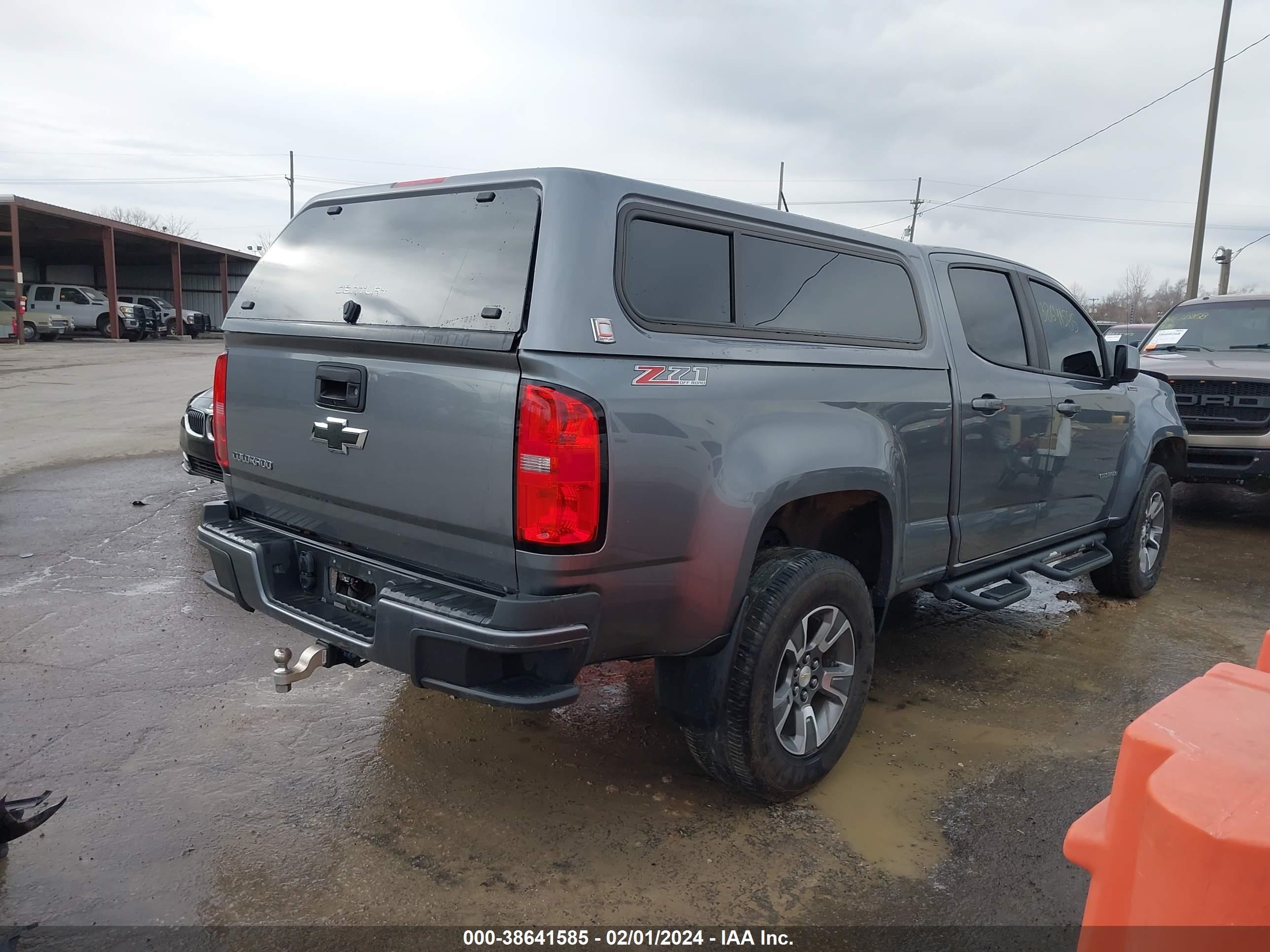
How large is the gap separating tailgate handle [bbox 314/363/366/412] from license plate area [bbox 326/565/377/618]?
57cm

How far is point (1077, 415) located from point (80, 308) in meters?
35.0

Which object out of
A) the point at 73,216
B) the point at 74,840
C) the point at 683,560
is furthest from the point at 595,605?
the point at 73,216

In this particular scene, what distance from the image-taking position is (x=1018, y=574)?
4582 millimetres

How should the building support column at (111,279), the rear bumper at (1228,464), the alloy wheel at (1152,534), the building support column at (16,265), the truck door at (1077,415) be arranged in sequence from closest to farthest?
the truck door at (1077,415) < the alloy wheel at (1152,534) < the rear bumper at (1228,464) < the building support column at (16,265) < the building support column at (111,279)

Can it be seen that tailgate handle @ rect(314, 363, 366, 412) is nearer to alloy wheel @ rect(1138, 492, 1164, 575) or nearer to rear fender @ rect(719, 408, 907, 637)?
rear fender @ rect(719, 408, 907, 637)

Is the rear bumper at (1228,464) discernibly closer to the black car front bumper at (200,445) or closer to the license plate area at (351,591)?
the license plate area at (351,591)

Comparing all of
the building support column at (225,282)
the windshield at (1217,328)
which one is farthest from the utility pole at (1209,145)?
the building support column at (225,282)

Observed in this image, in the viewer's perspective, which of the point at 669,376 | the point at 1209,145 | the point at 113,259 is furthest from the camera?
the point at 113,259

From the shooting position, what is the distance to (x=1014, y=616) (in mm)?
5539

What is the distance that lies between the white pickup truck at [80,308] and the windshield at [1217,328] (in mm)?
32531

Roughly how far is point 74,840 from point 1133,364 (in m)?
5.31

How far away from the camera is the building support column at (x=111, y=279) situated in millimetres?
30875

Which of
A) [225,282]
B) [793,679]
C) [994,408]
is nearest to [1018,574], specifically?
[994,408]

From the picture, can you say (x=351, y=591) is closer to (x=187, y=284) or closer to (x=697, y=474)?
(x=697, y=474)
